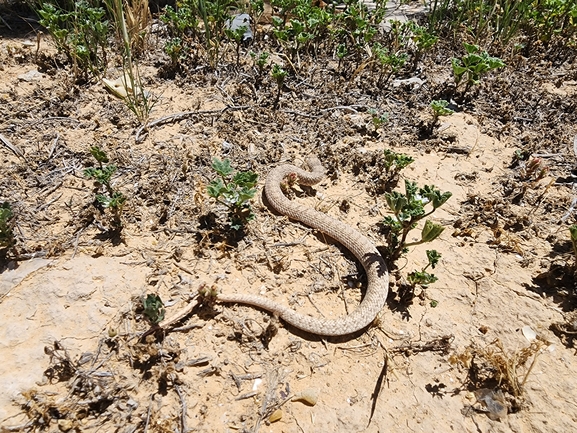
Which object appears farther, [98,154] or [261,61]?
[261,61]

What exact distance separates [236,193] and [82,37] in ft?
11.9

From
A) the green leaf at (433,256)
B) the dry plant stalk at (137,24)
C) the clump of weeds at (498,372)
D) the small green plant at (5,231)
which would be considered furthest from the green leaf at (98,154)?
the clump of weeds at (498,372)

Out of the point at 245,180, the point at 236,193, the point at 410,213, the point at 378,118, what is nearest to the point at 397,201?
the point at 410,213

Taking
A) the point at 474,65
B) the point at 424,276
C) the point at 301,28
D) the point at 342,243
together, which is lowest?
the point at 342,243

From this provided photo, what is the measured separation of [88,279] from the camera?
355cm

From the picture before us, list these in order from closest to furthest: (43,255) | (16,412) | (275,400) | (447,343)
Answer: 1. (16,412)
2. (275,400)
3. (447,343)
4. (43,255)

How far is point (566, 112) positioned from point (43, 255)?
6828 mm

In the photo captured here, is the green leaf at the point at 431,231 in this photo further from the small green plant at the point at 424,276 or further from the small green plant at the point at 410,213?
the small green plant at the point at 424,276

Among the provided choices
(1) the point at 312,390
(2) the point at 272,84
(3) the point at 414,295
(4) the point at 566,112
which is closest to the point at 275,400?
(1) the point at 312,390

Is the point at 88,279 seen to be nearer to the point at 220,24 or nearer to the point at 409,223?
the point at 409,223

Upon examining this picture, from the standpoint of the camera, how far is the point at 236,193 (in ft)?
13.4

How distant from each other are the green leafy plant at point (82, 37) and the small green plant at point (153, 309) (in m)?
4.03

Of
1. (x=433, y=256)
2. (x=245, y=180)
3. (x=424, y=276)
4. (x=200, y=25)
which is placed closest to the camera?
(x=424, y=276)

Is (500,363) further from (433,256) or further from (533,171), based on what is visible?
(533,171)
